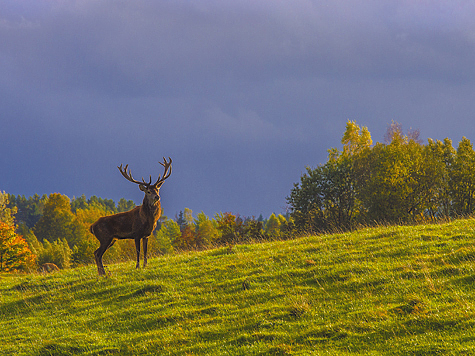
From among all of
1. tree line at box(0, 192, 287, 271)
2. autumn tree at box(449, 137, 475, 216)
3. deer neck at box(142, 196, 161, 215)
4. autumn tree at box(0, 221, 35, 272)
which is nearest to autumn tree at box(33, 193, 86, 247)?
tree line at box(0, 192, 287, 271)

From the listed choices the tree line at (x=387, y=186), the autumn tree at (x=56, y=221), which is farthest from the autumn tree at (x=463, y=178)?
the autumn tree at (x=56, y=221)

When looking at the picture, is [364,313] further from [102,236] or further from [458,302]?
[102,236]

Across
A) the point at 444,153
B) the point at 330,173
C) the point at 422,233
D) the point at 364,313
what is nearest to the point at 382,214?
the point at 330,173

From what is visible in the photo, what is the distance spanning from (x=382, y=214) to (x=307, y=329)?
150ft

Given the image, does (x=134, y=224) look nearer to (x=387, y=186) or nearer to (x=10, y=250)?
(x=387, y=186)

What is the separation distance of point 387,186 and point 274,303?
43940 millimetres

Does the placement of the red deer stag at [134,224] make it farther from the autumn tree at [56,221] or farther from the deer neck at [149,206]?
the autumn tree at [56,221]

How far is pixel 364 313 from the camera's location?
33.5ft

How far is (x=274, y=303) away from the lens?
12.1m

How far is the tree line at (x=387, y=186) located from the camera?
51.7m

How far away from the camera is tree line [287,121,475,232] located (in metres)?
51.7

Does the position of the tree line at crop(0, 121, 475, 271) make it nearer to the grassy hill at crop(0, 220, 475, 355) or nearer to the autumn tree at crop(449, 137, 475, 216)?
the autumn tree at crop(449, 137, 475, 216)

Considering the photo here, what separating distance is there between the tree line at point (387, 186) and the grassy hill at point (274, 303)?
33.9 m

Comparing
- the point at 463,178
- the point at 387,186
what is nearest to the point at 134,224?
the point at 387,186
